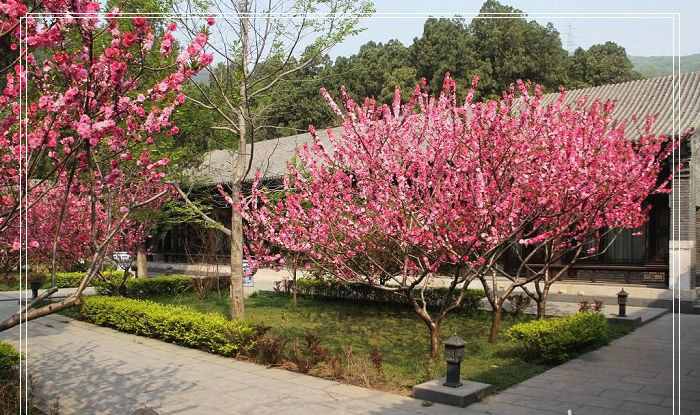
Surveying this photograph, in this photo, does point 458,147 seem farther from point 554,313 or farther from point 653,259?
point 653,259

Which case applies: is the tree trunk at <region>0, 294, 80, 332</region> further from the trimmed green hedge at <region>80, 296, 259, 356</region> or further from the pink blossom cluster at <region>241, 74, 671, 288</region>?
the trimmed green hedge at <region>80, 296, 259, 356</region>

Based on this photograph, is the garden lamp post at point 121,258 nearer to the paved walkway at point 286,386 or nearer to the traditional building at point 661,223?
the traditional building at point 661,223

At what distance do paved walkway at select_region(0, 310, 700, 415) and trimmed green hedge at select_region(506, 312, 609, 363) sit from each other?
0.29m

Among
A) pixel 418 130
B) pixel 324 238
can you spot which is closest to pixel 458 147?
pixel 418 130

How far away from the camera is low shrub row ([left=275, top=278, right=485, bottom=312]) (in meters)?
15.5

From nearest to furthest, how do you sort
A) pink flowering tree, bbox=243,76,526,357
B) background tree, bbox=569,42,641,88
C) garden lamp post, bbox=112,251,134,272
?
pink flowering tree, bbox=243,76,526,357, garden lamp post, bbox=112,251,134,272, background tree, bbox=569,42,641,88

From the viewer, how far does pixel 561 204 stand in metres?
9.84

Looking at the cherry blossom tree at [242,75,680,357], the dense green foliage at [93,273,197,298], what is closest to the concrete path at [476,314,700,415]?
the cherry blossom tree at [242,75,680,357]

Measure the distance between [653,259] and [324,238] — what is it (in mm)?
12803

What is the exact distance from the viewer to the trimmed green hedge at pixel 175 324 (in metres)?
10.6

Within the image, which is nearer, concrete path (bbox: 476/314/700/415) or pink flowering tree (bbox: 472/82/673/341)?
concrete path (bbox: 476/314/700/415)

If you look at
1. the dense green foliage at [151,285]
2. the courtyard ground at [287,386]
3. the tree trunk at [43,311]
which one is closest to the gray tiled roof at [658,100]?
the courtyard ground at [287,386]

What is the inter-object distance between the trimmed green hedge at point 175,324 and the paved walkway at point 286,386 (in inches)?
11.9

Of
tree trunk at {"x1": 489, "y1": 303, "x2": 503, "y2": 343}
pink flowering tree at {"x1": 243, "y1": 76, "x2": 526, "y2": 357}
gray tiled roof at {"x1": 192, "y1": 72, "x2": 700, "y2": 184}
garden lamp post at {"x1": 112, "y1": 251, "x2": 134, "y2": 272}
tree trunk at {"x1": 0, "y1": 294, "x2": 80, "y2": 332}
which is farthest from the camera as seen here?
garden lamp post at {"x1": 112, "y1": 251, "x2": 134, "y2": 272}
